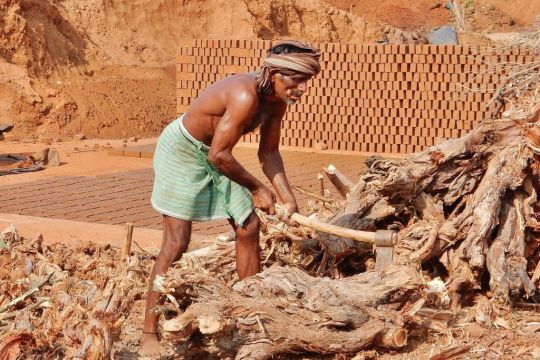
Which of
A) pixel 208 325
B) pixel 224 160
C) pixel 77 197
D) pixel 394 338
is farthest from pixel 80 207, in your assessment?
pixel 208 325

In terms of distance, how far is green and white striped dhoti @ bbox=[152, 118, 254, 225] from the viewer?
15.6 feet

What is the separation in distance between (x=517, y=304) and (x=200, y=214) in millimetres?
1712

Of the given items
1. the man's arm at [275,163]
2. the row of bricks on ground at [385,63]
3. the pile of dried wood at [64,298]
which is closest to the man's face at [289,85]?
the man's arm at [275,163]

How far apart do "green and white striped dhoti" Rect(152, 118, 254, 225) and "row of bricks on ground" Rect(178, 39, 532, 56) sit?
21.4 ft

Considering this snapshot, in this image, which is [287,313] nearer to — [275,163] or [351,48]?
[275,163]

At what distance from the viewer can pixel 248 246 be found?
4730 mm

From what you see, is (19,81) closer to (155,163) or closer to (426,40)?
(426,40)

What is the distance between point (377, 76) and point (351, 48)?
500 mm

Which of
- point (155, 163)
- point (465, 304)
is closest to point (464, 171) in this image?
point (465, 304)

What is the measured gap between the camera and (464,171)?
5.55 metres

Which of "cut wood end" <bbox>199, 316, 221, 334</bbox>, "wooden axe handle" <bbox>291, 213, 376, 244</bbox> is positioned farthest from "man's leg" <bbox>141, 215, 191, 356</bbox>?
"cut wood end" <bbox>199, 316, 221, 334</bbox>

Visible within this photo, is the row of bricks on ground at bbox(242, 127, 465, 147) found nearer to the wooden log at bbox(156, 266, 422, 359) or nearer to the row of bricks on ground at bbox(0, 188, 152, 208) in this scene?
the row of bricks on ground at bbox(0, 188, 152, 208)

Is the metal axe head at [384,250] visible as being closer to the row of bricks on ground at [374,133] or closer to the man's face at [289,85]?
the man's face at [289,85]

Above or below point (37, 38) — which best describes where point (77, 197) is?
below
